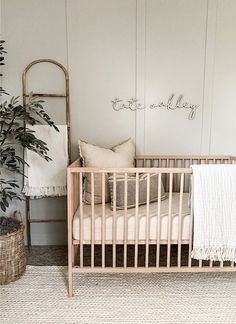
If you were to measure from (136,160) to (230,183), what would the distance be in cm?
102

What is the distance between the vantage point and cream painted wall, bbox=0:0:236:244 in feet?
8.09

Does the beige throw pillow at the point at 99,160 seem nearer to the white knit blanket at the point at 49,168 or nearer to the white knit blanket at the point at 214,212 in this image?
the white knit blanket at the point at 49,168

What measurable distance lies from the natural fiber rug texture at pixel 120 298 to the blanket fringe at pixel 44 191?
62 cm

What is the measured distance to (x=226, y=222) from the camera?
1.79 meters

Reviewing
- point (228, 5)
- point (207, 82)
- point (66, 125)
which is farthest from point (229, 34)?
point (66, 125)

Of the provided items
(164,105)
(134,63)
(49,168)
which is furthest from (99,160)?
(134,63)

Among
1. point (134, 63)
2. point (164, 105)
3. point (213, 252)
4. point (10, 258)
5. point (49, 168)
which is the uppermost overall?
point (134, 63)

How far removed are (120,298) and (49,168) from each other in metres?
1.21

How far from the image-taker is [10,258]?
201cm

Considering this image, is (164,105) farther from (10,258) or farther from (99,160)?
(10,258)

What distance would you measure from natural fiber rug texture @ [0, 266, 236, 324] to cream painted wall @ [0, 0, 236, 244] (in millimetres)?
783

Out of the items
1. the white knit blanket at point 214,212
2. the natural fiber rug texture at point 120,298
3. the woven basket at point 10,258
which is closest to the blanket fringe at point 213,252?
the white knit blanket at point 214,212

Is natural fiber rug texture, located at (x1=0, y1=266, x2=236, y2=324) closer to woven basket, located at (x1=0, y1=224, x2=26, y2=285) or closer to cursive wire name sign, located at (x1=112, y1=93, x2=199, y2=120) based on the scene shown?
woven basket, located at (x1=0, y1=224, x2=26, y2=285)

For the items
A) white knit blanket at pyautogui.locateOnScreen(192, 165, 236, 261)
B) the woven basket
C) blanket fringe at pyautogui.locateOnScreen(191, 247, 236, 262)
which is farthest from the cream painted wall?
blanket fringe at pyautogui.locateOnScreen(191, 247, 236, 262)
